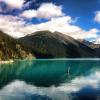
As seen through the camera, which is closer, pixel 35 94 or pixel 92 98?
pixel 92 98

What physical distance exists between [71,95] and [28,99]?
955 cm

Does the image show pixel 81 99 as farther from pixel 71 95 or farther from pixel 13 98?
pixel 13 98

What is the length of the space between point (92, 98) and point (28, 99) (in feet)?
39.2

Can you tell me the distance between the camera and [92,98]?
49.3 metres

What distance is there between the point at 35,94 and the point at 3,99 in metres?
7.94

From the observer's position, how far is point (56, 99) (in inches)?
1895

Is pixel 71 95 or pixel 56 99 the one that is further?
pixel 71 95

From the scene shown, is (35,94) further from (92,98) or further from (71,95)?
(92,98)

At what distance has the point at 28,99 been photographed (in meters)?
47.7

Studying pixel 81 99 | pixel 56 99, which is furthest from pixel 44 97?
pixel 81 99

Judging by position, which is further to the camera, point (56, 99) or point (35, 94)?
point (35, 94)

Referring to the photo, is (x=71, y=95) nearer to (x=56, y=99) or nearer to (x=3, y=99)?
(x=56, y=99)

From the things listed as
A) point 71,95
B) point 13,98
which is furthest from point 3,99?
point 71,95

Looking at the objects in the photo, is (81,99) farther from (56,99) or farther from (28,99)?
(28,99)
